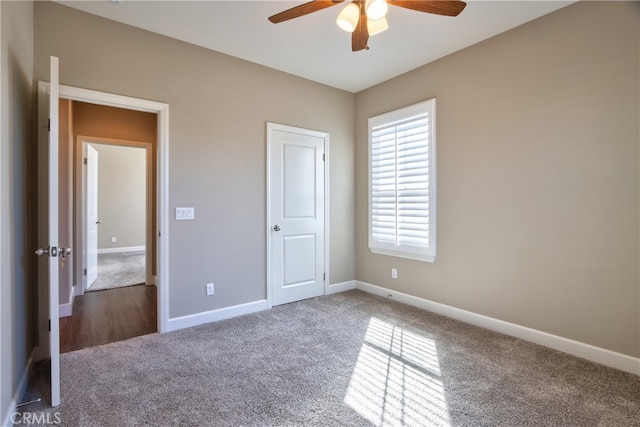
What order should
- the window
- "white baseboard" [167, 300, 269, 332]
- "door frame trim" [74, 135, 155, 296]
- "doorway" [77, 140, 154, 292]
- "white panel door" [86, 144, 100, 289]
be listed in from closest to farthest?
1. "white baseboard" [167, 300, 269, 332]
2. the window
3. "door frame trim" [74, 135, 155, 296]
4. "white panel door" [86, 144, 100, 289]
5. "doorway" [77, 140, 154, 292]

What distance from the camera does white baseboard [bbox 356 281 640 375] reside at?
7.50 ft

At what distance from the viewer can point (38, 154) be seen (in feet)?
7.93

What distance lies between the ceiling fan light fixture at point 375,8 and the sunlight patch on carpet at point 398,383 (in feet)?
7.84

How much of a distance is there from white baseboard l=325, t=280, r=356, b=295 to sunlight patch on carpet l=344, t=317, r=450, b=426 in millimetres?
1351

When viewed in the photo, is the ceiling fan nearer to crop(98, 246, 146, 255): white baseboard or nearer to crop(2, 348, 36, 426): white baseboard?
crop(2, 348, 36, 426): white baseboard

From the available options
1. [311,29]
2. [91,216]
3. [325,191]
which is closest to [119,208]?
[91,216]

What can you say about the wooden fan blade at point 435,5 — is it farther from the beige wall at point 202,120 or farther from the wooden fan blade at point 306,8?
the beige wall at point 202,120

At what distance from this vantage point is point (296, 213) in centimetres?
393

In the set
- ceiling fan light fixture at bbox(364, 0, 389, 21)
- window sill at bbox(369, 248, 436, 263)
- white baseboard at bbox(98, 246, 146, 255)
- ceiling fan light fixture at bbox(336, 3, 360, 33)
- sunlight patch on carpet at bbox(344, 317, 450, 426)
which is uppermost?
ceiling fan light fixture at bbox(336, 3, 360, 33)

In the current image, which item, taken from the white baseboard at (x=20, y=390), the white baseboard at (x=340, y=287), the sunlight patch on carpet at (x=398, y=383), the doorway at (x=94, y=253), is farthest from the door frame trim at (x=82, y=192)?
the sunlight patch on carpet at (x=398, y=383)

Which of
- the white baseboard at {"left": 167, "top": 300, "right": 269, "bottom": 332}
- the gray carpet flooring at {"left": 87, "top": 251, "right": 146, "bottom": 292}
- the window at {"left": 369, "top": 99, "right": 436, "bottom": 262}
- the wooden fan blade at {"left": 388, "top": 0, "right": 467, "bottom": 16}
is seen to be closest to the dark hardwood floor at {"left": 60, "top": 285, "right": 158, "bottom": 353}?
the white baseboard at {"left": 167, "top": 300, "right": 269, "bottom": 332}

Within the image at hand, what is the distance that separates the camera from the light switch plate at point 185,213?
3051 mm

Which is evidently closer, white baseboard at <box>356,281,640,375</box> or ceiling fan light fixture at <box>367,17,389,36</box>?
ceiling fan light fixture at <box>367,17,389,36</box>

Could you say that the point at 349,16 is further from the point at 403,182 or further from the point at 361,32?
the point at 403,182
